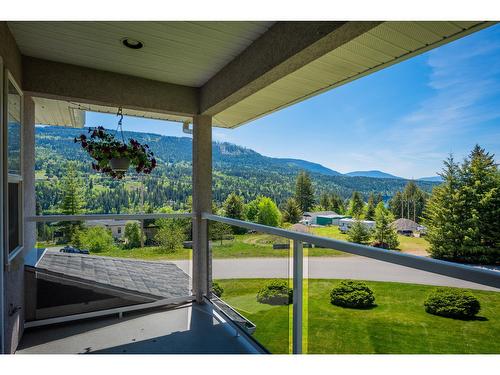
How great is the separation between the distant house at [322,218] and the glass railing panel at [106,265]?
16.1 m

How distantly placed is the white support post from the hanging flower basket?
2.05m

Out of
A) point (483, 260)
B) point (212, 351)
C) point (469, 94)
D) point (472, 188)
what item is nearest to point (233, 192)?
point (212, 351)

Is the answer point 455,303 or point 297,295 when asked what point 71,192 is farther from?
point 455,303

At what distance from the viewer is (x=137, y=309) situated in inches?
143

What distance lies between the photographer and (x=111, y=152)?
3299 millimetres

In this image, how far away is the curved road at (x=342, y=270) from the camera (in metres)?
1.42

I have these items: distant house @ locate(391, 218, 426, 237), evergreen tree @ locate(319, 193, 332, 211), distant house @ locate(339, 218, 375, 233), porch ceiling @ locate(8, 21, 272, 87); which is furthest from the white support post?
evergreen tree @ locate(319, 193, 332, 211)

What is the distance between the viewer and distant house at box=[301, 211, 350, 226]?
62.2 feet

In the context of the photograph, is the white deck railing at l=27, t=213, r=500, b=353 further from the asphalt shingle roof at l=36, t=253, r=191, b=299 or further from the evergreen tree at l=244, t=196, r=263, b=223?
the evergreen tree at l=244, t=196, r=263, b=223

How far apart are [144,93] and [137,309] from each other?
253 cm

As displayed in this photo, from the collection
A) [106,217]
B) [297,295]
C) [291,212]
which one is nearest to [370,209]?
[291,212]

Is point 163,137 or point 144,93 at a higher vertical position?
point 144,93

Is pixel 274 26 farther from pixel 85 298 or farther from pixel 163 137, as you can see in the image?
pixel 85 298

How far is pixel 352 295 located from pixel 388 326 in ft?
0.89
